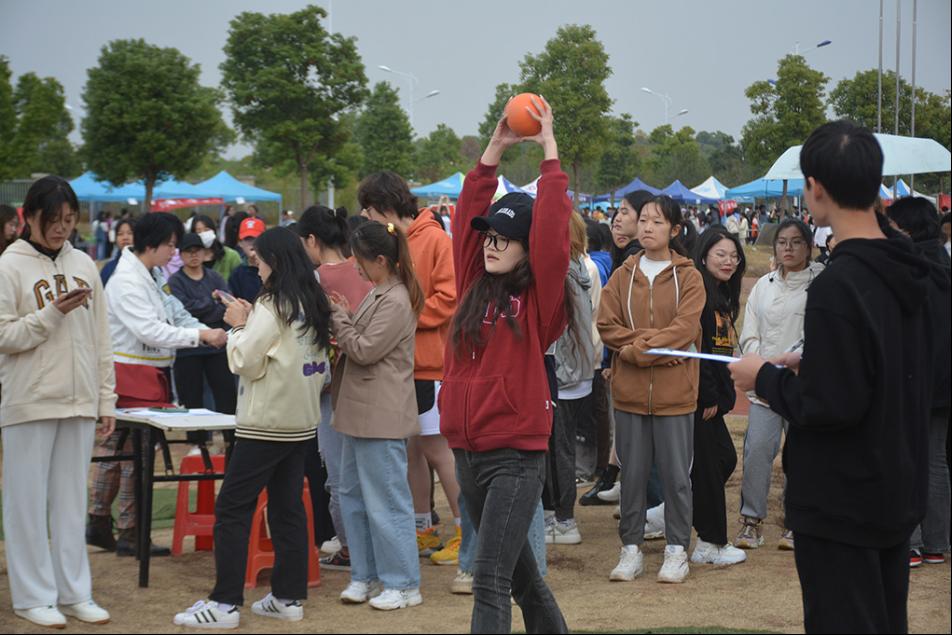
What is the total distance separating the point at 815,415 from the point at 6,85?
34327 mm

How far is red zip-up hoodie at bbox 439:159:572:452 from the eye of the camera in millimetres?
3881

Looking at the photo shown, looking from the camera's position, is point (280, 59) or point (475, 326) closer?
point (475, 326)

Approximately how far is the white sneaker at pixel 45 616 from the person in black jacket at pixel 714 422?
3.53 meters

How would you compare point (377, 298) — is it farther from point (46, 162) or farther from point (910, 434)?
point (46, 162)

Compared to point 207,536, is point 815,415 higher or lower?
higher

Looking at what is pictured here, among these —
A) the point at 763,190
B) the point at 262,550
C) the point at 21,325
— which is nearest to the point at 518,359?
the point at 21,325

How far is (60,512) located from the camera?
16.8 ft

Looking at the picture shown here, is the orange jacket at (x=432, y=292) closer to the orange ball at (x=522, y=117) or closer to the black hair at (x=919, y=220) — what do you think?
the orange ball at (x=522, y=117)

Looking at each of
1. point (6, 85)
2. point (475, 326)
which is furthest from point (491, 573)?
point (6, 85)

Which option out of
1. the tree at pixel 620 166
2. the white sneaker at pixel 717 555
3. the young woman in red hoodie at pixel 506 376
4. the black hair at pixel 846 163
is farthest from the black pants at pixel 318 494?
the tree at pixel 620 166

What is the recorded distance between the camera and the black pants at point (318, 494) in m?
6.75

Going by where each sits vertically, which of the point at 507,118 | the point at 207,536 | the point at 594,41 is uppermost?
the point at 594,41

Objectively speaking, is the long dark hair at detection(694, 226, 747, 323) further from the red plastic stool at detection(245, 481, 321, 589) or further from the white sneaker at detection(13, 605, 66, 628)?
the white sneaker at detection(13, 605, 66, 628)

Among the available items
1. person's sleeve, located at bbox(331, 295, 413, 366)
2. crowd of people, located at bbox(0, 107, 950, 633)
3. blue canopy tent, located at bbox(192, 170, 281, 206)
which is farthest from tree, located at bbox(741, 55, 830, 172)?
blue canopy tent, located at bbox(192, 170, 281, 206)
